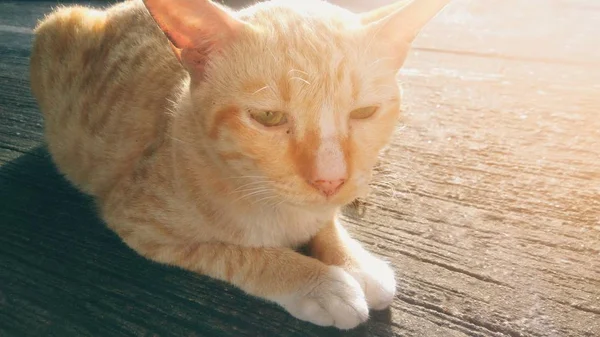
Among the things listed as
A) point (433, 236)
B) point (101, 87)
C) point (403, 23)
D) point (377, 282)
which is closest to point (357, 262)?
point (377, 282)

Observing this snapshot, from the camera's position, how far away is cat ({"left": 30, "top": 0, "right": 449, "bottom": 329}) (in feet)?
3.81

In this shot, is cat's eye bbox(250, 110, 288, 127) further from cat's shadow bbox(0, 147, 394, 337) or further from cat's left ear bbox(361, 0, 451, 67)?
cat's shadow bbox(0, 147, 394, 337)

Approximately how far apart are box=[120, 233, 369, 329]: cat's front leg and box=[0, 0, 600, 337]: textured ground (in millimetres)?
29

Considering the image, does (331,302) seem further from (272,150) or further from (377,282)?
(272,150)

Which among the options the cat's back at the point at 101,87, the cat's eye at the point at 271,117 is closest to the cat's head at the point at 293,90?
the cat's eye at the point at 271,117

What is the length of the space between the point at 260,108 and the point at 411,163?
88 cm

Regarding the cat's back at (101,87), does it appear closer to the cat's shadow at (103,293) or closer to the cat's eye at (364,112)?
the cat's shadow at (103,293)

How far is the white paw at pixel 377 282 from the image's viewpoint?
3.98 feet

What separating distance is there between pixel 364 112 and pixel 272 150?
10.0 inches

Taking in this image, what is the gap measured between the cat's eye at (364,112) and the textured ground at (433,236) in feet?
1.33

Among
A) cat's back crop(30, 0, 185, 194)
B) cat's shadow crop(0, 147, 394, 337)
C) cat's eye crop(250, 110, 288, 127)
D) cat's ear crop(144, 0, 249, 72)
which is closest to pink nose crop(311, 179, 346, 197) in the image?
cat's eye crop(250, 110, 288, 127)

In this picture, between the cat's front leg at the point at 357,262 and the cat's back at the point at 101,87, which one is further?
the cat's back at the point at 101,87

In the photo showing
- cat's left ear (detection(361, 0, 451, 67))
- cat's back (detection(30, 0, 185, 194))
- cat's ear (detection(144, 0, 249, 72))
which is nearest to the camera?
cat's ear (detection(144, 0, 249, 72))

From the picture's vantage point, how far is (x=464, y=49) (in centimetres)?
325
